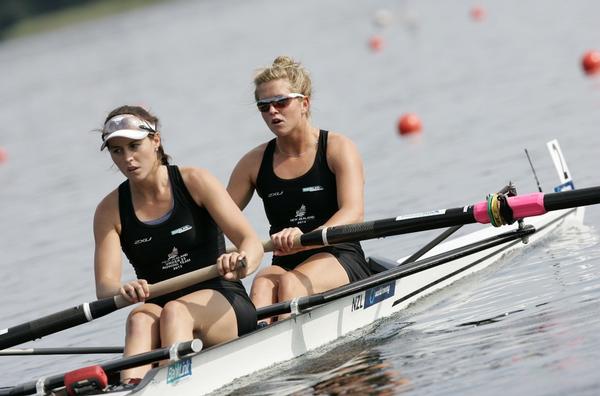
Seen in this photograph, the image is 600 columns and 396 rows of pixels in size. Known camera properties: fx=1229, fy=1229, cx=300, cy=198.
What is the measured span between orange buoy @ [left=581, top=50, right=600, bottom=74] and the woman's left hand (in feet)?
→ 46.5

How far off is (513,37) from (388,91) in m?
5.62

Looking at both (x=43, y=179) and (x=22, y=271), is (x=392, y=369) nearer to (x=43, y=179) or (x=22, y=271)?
(x=22, y=271)

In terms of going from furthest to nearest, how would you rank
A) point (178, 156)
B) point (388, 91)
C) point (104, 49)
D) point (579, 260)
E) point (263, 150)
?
point (104, 49) < point (388, 91) < point (178, 156) < point (579, 260) < point (263, 150)

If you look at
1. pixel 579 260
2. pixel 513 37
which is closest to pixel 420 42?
pixel 513 37

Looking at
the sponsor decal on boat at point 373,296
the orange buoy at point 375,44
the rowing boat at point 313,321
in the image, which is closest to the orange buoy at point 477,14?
the orange buoy at point 375,44

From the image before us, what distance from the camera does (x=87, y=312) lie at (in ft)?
23.3

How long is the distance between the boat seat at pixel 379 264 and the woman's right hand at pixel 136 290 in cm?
214

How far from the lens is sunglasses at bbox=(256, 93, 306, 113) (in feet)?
25.8

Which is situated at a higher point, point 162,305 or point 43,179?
point 43,179

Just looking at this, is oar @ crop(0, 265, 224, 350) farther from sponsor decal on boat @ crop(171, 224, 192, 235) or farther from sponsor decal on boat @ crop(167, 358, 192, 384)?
sponsor decal on boat @ crop(167, 358, 192, 384)

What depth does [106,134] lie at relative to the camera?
267 inches

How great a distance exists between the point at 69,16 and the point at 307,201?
290 ft

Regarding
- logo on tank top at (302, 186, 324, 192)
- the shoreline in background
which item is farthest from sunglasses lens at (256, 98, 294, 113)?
the shoreline in background

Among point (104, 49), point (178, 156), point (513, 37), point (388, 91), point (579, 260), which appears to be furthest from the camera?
point (104, 49)
